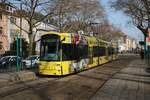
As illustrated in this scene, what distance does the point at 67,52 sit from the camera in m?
28.2

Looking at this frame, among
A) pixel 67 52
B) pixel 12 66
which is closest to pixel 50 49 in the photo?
pixel 67 52

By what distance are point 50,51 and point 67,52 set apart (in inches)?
55.1

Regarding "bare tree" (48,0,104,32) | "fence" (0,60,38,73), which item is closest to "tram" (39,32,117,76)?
"fence" (0,60,38,73)

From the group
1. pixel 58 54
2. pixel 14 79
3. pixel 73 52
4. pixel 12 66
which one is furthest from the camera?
pixel 12 66

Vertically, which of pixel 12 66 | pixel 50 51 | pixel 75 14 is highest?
pixel 75 14

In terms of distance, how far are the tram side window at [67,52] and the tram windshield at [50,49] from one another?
19.6 inches

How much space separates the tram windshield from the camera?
2719cm

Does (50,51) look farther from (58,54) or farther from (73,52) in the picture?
(73,52)

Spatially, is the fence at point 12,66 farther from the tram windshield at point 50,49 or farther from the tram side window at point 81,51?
the tram windshield at point 50,49

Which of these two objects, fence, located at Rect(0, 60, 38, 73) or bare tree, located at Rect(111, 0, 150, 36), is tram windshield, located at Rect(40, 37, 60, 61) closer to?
fence, located at Rect(0, 60, 38, 73)

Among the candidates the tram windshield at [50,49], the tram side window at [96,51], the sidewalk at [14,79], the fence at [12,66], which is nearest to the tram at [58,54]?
the tram windshield at [50,49]

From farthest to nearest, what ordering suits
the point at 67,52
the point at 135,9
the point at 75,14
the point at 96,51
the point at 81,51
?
1. the point at 75,14
2. the point at 135,9
3. the point at 96,51
4. the point at 81,51
5. the point at 67,52

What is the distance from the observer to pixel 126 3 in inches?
2301

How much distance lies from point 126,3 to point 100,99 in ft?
146
